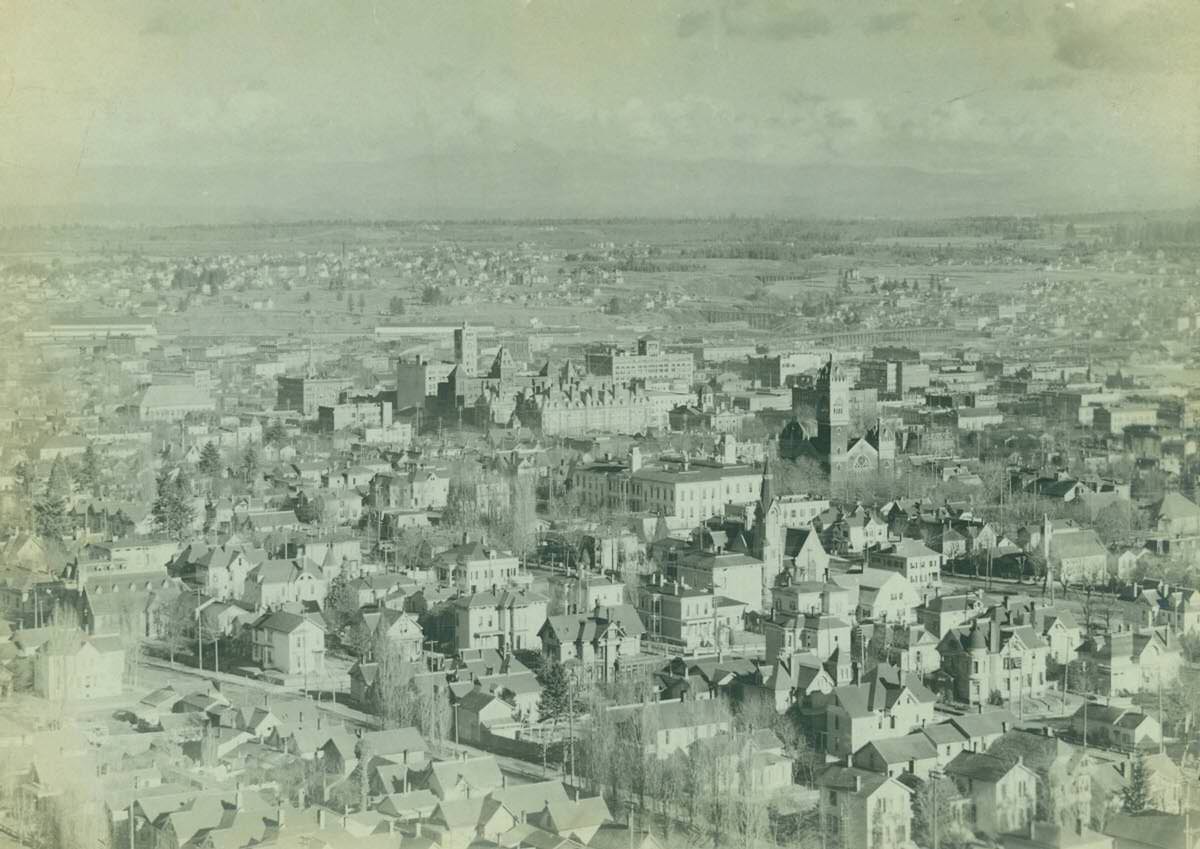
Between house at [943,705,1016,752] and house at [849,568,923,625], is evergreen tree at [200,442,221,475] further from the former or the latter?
house at [943,705,1016,752]

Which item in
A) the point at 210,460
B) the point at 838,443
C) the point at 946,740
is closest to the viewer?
the point at 946,740

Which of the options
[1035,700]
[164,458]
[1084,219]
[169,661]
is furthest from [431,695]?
[1084,219]

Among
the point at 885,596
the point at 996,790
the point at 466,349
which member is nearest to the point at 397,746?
the point at 996,790

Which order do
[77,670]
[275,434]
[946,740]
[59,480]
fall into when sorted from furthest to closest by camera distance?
[275,434] < [59,480] < [77,670] < [946,740]

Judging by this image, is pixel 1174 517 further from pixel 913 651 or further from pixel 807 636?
pixel 807 636

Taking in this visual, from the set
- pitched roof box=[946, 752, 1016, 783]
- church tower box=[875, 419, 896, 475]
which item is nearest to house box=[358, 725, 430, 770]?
pitched roof box=[946, 752, 1016, 783]

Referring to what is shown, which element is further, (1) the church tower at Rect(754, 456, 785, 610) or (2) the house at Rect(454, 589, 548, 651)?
(1) the church tower at Rect(754, 456, 785, 610)

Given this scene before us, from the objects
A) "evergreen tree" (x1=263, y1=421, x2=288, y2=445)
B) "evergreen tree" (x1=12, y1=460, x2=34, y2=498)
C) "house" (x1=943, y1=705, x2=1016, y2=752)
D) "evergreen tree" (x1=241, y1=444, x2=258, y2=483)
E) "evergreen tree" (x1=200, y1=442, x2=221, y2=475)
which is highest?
"evergreen tree" (x1=12, y1=460, x2=34, y2=498)
